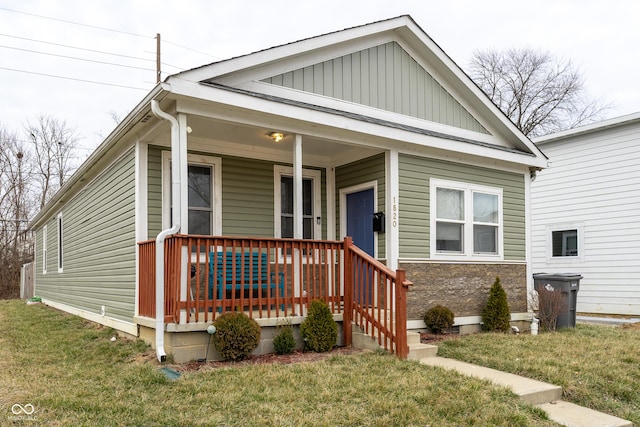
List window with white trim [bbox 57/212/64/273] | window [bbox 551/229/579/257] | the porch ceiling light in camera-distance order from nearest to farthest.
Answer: the porch ceiling light, window [bbox 551/229/579/257], window with white trim [bbox 57/212/64/273]

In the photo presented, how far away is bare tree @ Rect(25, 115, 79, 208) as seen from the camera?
90.8 ft

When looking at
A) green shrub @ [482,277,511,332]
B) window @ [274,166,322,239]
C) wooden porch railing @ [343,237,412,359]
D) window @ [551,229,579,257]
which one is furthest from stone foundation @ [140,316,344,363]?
window @ [551,229,579,257]

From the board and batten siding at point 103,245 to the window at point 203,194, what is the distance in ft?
2.76

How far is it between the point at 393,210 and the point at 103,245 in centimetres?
500

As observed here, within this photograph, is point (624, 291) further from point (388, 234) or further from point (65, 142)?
point (65, 142)

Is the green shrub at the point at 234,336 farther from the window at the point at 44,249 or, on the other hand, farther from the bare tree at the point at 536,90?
the bare tree at the point at 536,90

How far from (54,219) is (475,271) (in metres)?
12.1

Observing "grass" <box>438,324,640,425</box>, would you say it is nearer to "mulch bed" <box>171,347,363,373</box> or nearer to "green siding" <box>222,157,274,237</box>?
"mulch bed" <box>171,347,363,373</box>

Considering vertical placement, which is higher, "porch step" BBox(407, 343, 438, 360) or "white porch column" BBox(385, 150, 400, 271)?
"white porch column" BBox(385, 150, 400, 271)

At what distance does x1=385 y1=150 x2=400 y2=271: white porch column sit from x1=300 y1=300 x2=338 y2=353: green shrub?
1.82 m

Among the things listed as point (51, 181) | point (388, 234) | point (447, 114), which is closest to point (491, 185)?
point (447, 114)

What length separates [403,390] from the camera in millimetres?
4633

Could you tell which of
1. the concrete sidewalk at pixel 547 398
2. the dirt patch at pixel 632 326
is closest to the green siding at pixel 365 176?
the concrete sidewalk at pixel 547 398

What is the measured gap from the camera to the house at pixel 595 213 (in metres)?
11.9
